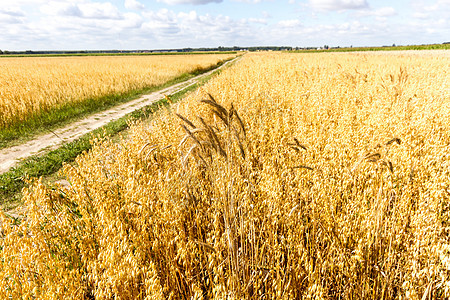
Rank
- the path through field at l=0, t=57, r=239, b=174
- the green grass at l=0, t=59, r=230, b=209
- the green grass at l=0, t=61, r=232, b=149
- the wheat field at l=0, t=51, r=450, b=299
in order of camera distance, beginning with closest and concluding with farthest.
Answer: the wheat field at l=0, t=51, r=450, b=299 → the green grass at l=0, t=59, r=230, b=209 → the path through field at l=0, t=57, r=239, b=174 → the green grass at l=0, t=61, r=232, b=149

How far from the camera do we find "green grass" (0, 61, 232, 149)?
8.58 m

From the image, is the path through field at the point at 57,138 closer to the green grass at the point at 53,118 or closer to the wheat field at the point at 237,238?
the green grass at the point at 53,118

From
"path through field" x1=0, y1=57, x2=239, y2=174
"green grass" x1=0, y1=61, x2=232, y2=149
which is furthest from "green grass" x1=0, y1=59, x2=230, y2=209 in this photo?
"green grass" x1=0, y1=61, x2=232, y2=149

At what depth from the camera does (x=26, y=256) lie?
69.2 inches

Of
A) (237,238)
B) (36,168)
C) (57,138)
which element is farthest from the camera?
(57,138)

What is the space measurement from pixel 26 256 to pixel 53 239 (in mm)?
386

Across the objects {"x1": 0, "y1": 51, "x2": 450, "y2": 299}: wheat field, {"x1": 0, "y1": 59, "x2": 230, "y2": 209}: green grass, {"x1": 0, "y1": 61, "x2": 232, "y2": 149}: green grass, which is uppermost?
{"x1": 0, "y1": 51, "x2": 450, "y2": 299}: wheat field

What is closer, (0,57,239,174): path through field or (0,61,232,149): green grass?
(0,57,239,174): path through field

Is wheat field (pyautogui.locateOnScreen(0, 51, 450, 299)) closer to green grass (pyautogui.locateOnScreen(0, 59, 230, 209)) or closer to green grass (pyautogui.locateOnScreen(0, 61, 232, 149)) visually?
green grass (pyautogui.locateOnScreen(0, 59, 230, 209))

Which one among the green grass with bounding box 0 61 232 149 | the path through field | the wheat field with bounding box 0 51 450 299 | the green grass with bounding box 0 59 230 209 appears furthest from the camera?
the green grass with bounding box 0 61 232 149

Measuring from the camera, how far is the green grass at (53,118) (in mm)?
8576

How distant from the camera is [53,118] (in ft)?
34.2

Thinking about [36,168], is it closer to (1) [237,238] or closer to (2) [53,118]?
(2) [53,118]

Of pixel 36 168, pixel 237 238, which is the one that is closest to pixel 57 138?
pixel 36 168
